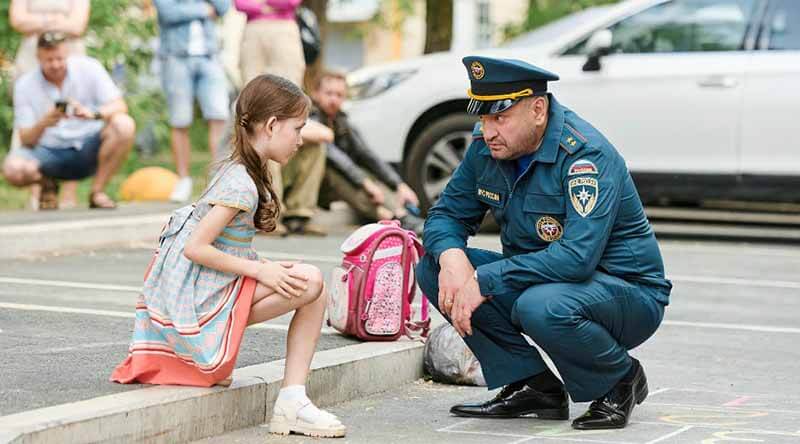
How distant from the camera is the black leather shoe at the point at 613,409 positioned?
17.5 feet

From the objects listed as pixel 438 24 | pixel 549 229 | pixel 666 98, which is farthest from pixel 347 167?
pixel 438 24

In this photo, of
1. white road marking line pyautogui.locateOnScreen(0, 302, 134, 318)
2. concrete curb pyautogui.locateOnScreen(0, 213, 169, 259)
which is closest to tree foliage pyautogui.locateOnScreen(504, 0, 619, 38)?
concrete curb pyautogui.locateOnScreen(0, 213, 169, 259)

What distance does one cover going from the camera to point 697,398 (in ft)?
19.4

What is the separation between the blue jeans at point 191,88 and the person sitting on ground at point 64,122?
111 cm

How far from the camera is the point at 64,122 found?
1088 cm

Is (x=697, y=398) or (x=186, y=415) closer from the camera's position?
(x=186, y=415)

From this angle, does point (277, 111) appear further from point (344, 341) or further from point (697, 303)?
point (697, 303)

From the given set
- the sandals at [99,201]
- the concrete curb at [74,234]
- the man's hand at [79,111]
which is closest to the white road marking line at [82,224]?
the concrete curb at [74,234]

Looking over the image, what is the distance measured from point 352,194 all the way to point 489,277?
5.88 metres

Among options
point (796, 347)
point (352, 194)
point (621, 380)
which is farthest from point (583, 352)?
point (352, 194)

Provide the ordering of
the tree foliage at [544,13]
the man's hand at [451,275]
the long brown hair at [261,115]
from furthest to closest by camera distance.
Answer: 1. the tree foliage at [544,13]
2. the man's hand at [451,275]
3. the long brown hair at [261,115]

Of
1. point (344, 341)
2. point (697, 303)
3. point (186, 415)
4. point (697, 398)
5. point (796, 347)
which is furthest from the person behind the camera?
point (697, 303)

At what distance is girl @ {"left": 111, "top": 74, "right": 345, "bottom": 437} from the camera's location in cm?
499

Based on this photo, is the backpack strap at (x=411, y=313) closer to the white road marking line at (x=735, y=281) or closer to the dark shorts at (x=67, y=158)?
the white road marking line at (x=735, y=281)
